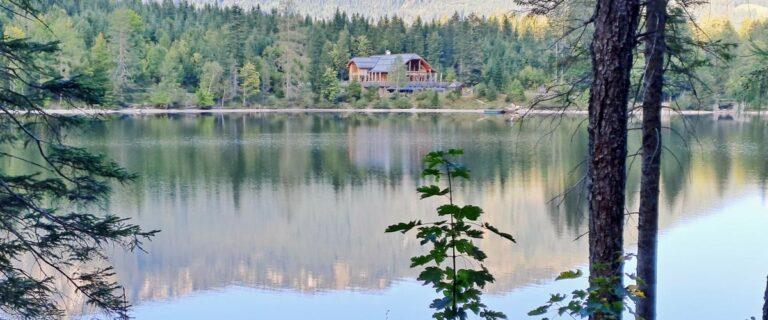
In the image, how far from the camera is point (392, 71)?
2921 inches

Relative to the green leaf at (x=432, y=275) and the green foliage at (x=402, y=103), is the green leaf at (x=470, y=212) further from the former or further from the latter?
the green foliage at (x=402, y=103)

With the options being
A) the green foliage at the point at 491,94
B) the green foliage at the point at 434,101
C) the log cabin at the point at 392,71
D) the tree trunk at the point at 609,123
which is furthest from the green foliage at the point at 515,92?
the tree trunk at the point at 609,123

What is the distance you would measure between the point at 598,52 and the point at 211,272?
1083cm

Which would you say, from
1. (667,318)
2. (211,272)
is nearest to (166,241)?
(211,272)

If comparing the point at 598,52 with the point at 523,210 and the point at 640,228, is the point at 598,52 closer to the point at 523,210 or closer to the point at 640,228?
the point at 640,228

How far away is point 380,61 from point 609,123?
74.5 m

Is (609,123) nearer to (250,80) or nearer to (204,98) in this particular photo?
(204,98)

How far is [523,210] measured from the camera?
18750 millimetres

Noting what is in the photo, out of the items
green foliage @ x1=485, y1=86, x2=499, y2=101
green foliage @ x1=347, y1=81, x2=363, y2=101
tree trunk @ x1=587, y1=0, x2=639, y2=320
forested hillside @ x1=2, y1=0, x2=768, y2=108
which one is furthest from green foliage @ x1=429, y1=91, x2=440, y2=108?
tree trunk @ x1=587, y1=0, x2=639, y2=320

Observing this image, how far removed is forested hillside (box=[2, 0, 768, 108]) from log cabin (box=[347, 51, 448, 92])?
1.84 meters

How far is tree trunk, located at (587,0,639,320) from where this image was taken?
399 cm

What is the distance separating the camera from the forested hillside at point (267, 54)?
69.4m

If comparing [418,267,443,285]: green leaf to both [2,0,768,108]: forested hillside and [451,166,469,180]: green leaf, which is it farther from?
[2,0,768,108]: forested hillside

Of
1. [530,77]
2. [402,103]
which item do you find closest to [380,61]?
[402,103]
